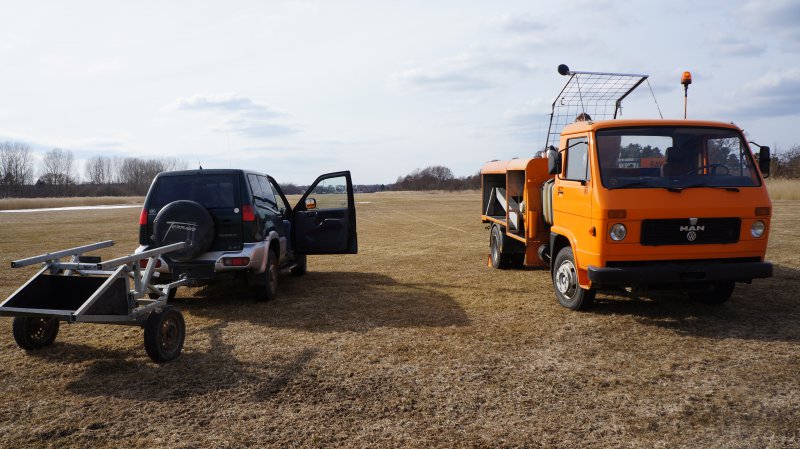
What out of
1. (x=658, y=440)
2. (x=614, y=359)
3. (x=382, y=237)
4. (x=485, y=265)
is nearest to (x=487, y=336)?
(x=614, y=359)

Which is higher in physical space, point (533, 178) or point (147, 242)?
point (533, 178)

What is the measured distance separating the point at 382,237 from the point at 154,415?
46.6ft

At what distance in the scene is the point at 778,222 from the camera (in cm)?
1847

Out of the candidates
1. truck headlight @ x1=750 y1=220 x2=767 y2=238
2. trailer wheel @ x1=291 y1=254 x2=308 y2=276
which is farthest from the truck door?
trailer wheel @ x1=291 y1=254 x2=308 y2=276

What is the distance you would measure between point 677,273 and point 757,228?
44.9 inches

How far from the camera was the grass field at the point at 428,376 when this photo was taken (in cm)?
365

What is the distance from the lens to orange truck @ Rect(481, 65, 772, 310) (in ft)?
19.4

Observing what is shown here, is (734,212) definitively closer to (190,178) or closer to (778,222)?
(190,178)

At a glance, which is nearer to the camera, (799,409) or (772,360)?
(799,409)

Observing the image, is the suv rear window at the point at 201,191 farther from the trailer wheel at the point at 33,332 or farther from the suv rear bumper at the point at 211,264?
the trailer wheel at the point at 33,332

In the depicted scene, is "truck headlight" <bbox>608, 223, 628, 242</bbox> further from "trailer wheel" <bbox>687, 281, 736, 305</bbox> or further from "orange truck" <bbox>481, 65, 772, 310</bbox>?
"trailer wheel" <bbox>687, 281, 736, 305</bbox>

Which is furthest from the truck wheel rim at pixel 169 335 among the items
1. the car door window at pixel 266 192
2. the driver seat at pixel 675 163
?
the driver seat at pixel 675 163

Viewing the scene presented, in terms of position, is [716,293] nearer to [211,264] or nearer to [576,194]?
[576,194]

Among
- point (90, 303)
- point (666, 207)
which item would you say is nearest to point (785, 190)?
point (666, 207)
